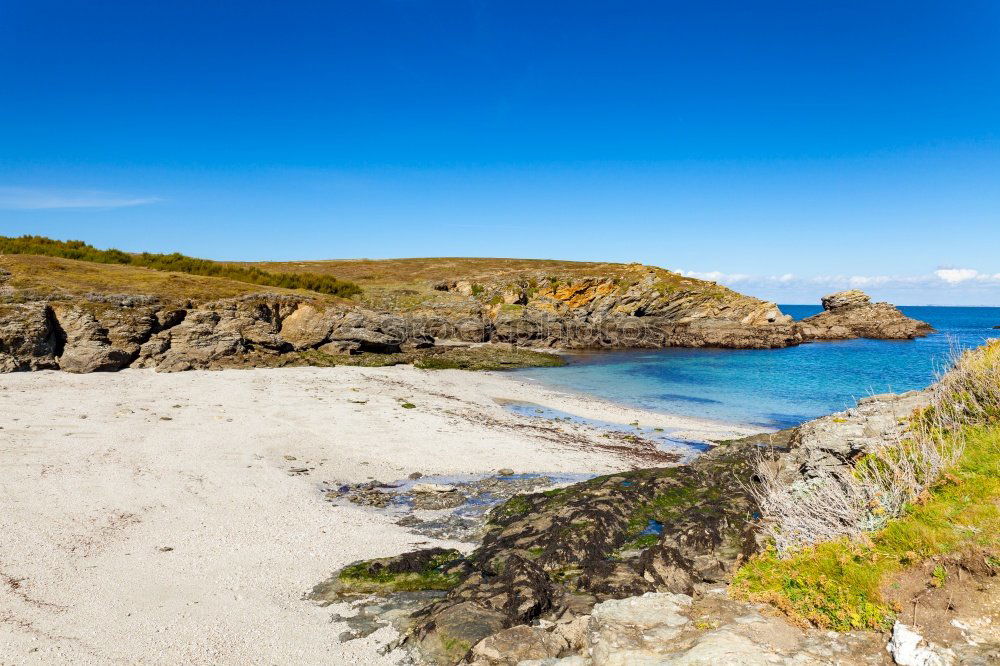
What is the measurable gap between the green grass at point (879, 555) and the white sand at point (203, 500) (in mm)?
5065

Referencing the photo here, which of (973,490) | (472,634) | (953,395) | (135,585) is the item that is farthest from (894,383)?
(135,585)

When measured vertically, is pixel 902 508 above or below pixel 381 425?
above

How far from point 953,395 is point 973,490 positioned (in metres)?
2.75

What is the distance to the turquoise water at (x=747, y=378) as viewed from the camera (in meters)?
29.0

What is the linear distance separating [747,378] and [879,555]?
123 feet

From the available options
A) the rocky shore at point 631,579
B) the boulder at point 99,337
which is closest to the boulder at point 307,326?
the boulder at point 99,337

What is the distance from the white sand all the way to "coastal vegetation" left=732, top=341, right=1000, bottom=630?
5.22 meters

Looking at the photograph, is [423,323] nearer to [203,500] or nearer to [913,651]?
[203,500]

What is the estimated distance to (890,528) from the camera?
5.66 meters

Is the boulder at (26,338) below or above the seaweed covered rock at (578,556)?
above

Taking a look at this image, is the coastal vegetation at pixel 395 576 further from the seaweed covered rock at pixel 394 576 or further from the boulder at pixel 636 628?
the boulder at pixel 636 628

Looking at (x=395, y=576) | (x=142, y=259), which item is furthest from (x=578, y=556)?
(x=142, y=259)

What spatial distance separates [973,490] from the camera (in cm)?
568

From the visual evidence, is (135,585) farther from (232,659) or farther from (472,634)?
(472,634)
